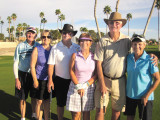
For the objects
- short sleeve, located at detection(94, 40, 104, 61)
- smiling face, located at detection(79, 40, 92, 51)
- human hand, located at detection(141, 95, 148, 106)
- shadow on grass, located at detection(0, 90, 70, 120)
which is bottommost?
shadow on grass, located at detection(0, 90, 70, 120)

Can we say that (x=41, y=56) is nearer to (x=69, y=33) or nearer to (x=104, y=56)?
(x=69, y=33)

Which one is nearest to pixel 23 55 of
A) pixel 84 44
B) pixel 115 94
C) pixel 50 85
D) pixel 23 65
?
pixel 23 65

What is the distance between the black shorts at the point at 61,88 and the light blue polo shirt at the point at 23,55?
0.93 m

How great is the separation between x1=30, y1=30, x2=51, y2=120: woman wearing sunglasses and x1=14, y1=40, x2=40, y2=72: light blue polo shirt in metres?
0.42

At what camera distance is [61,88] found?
3844 mm

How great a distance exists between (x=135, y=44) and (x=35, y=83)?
95.5 inches

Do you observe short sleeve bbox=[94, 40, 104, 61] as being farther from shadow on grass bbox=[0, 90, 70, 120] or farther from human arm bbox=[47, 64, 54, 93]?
shadow on grass bbox=[0, 90, 70, 120]

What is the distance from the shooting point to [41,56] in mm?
3775

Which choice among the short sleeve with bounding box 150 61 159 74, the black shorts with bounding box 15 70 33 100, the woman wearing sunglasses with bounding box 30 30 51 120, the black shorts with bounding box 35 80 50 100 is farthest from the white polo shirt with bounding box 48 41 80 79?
the short sleeve with bounding box 150 61 159 74

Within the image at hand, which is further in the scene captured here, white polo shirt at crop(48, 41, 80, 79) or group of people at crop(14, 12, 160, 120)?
white polo shirt at crop(48, 41, 80, 79)

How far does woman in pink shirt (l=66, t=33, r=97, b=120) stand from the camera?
3295 millimetres

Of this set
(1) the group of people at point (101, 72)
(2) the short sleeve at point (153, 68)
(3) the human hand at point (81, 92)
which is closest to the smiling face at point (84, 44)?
(1) the group of people at point (101, 72)

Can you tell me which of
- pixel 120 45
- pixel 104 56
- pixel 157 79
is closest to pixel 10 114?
pixel 104 56

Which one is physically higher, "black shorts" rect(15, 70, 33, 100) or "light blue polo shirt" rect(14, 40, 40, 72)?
"light blue polo shirt" rect(14, 40, 40, 72)
